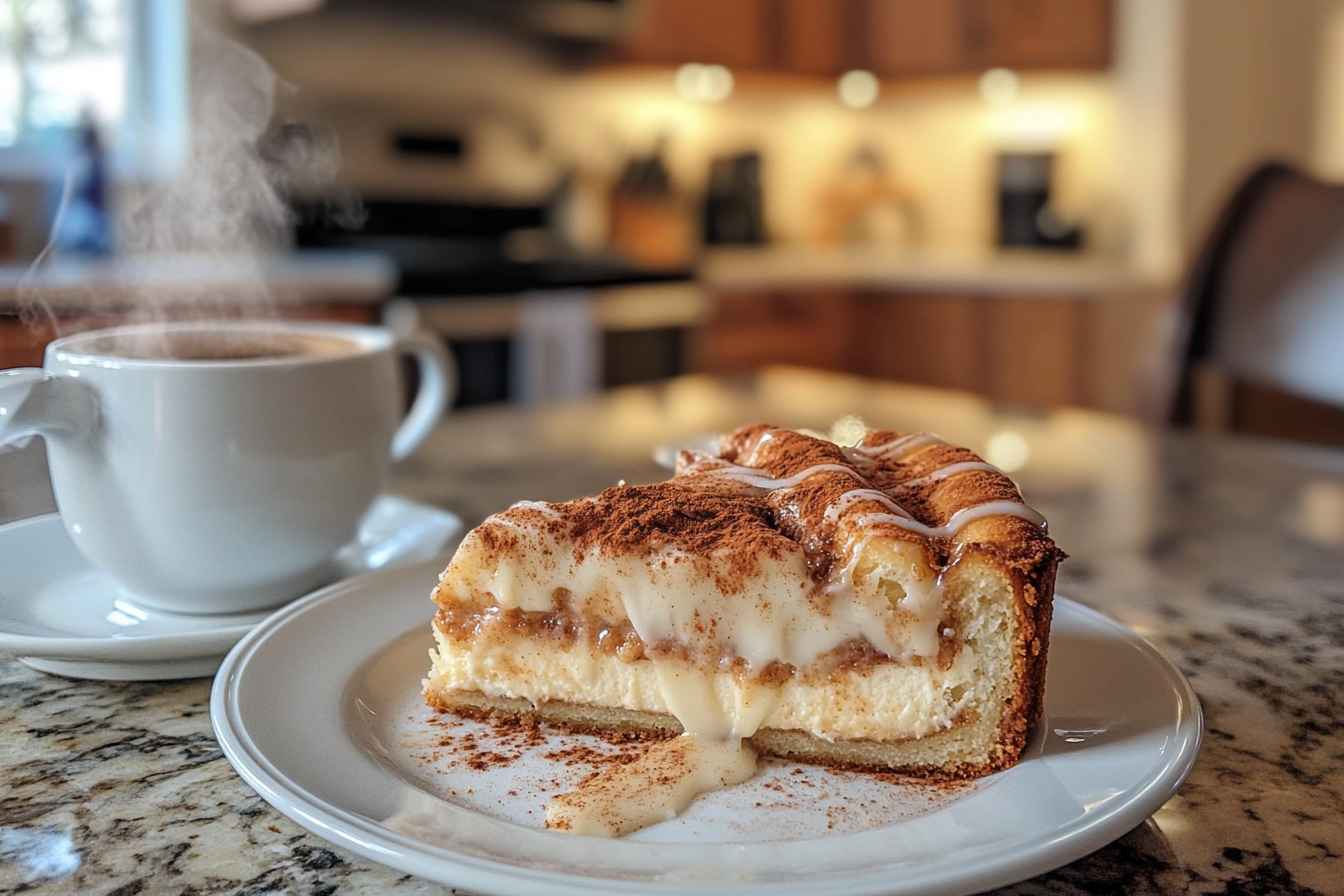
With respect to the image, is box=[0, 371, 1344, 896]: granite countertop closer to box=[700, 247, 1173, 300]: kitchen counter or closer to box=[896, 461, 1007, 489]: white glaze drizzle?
box=[896, 461, 1007, 489]: white glaze drizzle

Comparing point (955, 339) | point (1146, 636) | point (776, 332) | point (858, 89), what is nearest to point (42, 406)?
point (1146, 636)

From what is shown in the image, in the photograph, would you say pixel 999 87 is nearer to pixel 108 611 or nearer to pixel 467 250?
pixel 467 250

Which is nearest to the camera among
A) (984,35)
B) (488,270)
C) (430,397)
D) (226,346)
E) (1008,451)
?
(226,346)

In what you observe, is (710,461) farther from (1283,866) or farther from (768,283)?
(768,283)

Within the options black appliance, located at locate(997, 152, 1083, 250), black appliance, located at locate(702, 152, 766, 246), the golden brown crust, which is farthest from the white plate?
black appliance, located at locate(702, 152, 766, 246)

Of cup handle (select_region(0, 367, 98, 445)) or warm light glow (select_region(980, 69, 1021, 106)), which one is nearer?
cup handle (select_region(0, 367, 98, 445))

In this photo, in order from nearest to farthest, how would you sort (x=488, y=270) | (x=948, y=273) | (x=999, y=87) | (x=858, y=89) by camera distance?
(x=488, y=270)
(x=948, y=273)
(x=999, y=87)
(x=858, y=89)
